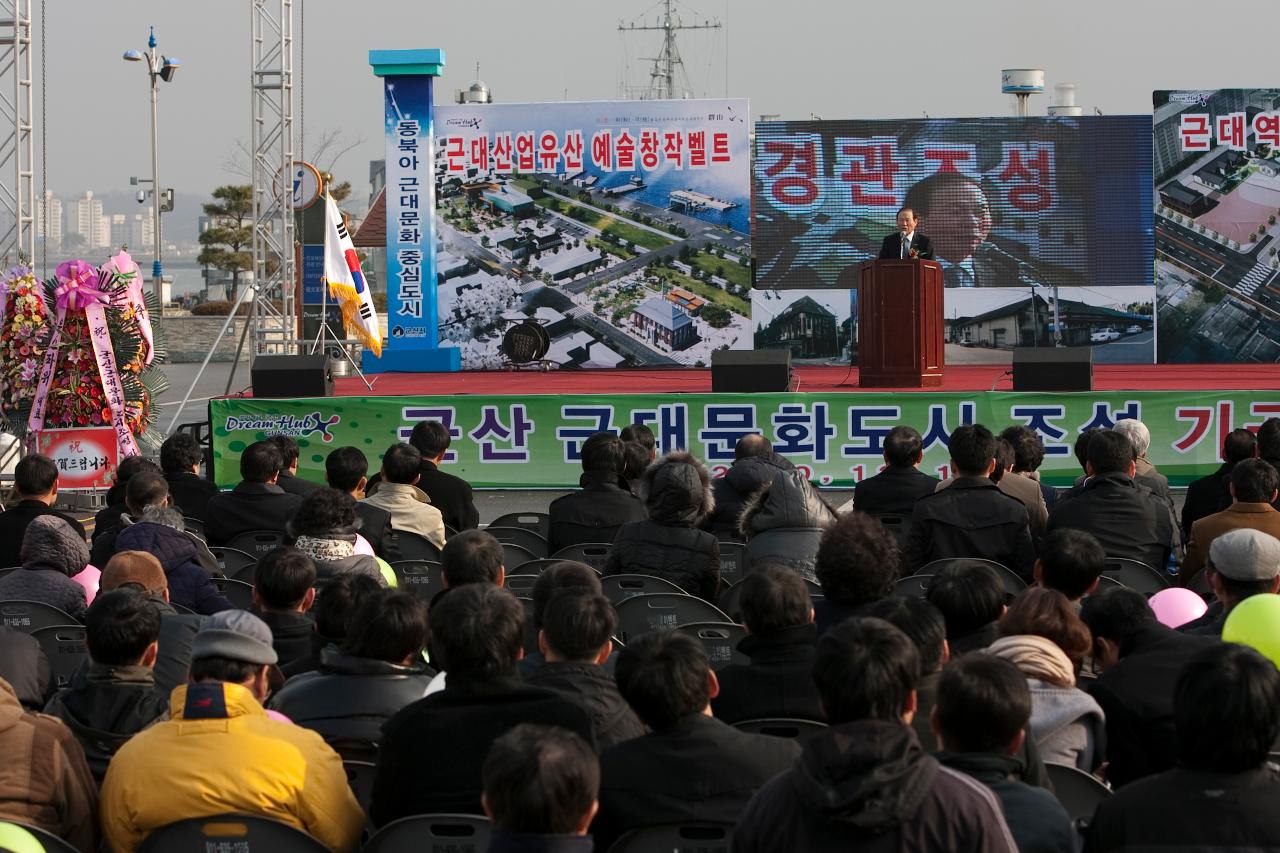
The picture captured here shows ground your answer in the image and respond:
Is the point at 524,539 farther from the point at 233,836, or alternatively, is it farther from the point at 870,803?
the point at 870,803

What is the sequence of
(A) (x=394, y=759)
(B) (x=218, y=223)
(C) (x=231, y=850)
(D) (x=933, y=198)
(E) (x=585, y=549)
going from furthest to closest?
(B) (x=218, y=223)
(D) (x=933, y=198)
(E) (x=585, y=549)
(A) (x=394, y=759)
(C) (x=231, y=850)

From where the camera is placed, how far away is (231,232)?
4572 cm

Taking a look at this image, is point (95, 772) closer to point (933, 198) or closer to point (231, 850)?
point (231, 850)

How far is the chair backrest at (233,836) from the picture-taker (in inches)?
109

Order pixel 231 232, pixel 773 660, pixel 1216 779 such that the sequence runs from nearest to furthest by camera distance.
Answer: pixel 1216 779 < pixel 773 660 < pixel 231 232

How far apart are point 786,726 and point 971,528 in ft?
7.80

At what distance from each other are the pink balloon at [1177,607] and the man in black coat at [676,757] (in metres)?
1.84

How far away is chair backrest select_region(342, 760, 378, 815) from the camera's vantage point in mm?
3268

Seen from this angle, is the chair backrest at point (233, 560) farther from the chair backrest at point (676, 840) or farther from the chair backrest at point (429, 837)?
the chair backrest at point (676, 840)

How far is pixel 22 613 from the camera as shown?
4.65 metres

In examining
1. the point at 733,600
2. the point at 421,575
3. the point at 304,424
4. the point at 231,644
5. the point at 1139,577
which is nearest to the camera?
the point at 231,644

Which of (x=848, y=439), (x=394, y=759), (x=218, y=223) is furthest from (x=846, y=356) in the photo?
(x=218, y=223)

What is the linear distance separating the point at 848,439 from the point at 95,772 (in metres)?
7.08

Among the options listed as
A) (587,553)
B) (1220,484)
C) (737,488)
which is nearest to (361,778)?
(587,553)
